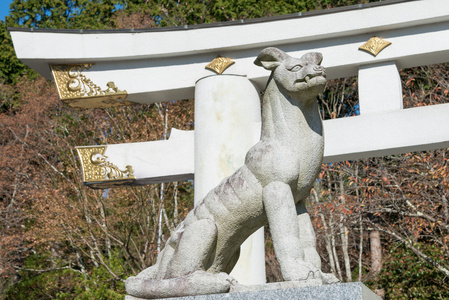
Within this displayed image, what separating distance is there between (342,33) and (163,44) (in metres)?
1.74

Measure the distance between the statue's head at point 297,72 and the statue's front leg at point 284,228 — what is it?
0.53 meters

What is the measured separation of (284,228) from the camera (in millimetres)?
3127

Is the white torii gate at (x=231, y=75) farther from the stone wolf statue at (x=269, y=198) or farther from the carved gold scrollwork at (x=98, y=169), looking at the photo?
the stone wolf statue at (x=269, y=198)

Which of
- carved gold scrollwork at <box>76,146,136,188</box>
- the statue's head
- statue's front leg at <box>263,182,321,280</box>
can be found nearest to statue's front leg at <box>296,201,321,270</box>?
statue's front leg at <box>263,182,321,280</box>

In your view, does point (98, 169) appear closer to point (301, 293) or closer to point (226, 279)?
point (226, 279)

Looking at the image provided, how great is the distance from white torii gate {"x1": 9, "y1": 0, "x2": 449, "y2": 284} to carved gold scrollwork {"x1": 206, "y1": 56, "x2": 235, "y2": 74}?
0.03m

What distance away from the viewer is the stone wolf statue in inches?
125

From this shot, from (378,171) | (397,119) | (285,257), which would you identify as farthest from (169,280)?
(378,171)

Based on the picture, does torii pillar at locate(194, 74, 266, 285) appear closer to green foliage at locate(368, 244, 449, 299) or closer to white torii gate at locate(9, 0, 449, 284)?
white torii gate at locate(9, 0, 449, 284)

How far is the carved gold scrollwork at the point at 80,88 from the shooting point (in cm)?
630

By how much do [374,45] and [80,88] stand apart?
289 cm

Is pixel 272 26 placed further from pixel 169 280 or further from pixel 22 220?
pixel 22 220

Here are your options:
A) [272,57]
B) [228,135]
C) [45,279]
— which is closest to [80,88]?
[228,135]

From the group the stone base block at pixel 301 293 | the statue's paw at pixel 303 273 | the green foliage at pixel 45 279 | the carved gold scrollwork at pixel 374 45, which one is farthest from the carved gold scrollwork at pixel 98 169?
the green foliage at pixel 45 279
